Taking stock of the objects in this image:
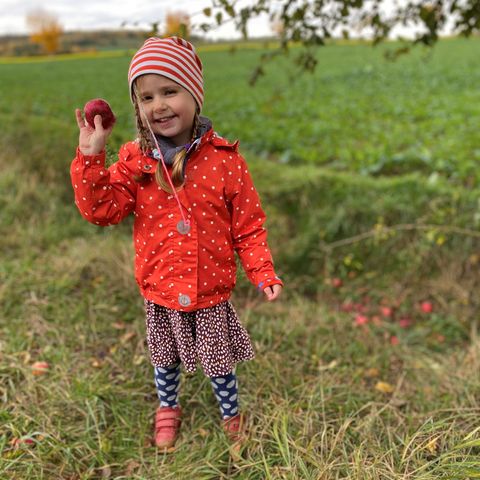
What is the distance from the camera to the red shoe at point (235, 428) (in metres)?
2.35

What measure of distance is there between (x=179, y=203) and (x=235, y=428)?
1.23 metres

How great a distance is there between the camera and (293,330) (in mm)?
3258

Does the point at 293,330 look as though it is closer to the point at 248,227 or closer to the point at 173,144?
the point at 248,227

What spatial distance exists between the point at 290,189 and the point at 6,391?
10.3 ft

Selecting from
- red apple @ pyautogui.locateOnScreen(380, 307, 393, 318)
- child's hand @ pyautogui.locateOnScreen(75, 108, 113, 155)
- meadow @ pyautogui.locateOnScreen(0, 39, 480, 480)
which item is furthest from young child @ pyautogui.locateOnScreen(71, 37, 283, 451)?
red apple @ pyautogui.locateOnScreen(380, 307, 393, 318)

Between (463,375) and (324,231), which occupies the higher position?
(324,231)

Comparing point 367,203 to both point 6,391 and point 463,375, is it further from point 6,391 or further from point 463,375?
point 6,391

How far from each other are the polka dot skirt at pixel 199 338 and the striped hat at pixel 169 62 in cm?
89

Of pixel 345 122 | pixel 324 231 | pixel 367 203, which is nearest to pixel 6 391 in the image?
pixel 324 231

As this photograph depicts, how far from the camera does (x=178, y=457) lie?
7.38 feet

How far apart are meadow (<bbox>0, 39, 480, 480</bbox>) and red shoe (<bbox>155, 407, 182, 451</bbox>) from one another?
2.4 inches

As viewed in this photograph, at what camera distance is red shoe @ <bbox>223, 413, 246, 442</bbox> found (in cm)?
235

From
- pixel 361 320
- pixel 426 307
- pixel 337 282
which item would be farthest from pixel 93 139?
pixel 426 307

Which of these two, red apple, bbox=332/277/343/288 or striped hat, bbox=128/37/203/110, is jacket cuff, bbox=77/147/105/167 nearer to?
striped hat, bbox=128/37/203/110
